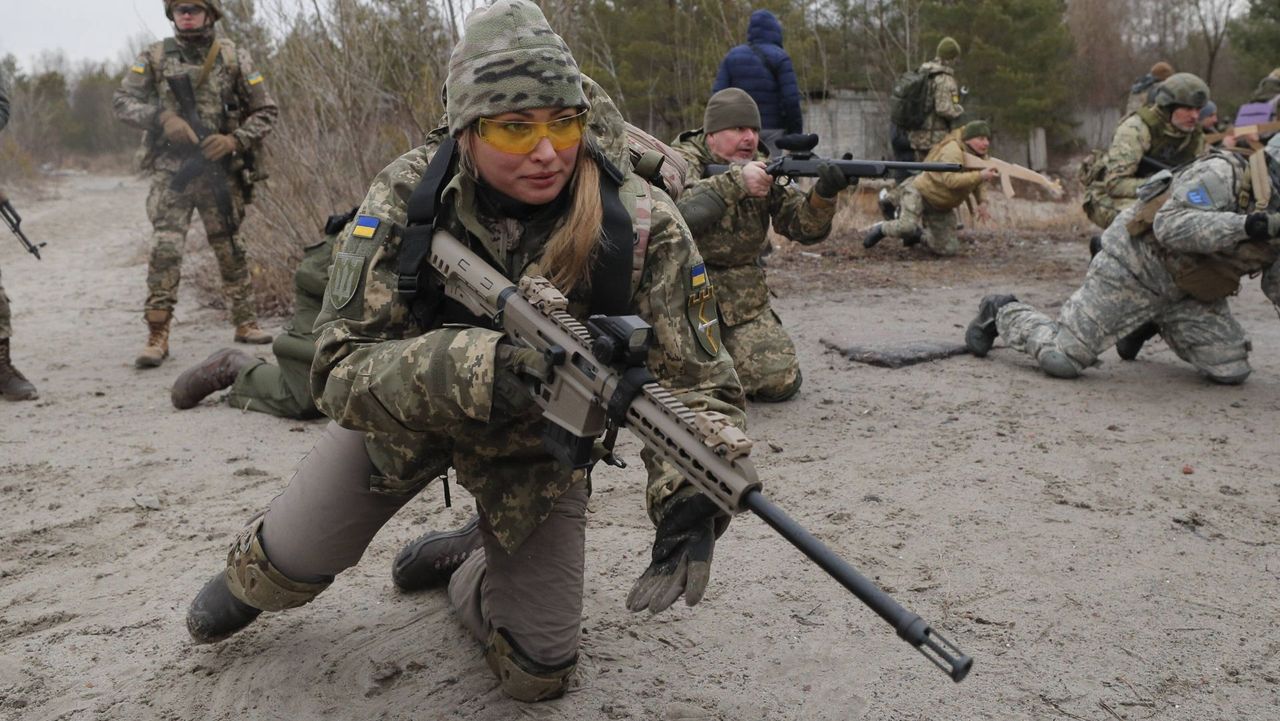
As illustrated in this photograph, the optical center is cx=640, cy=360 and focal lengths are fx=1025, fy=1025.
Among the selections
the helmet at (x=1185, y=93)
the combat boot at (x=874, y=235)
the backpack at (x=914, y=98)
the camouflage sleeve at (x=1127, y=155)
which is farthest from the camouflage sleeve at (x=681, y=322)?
A: the backpack at (x=914, y=98)

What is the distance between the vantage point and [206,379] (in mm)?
4832

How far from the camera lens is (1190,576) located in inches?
115

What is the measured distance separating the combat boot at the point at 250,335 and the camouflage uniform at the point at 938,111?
21.6 feet

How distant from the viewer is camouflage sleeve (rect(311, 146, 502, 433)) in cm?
198

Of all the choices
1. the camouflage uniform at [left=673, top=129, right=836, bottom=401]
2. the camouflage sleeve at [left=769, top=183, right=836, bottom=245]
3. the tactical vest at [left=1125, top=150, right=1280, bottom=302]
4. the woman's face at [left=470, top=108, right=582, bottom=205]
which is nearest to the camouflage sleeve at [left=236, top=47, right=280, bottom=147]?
the camouflage uniform at [left=673, top=129, right=836, bottom=401]

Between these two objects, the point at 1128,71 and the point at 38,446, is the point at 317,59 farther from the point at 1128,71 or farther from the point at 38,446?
the point at 1128,71

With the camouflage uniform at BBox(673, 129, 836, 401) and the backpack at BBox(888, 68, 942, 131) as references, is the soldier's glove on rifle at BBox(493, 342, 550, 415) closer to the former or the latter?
the camouflage uniform at BBox(673, 129, 836, 401)

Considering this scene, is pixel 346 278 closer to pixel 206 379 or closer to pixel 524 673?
pixel 524 673

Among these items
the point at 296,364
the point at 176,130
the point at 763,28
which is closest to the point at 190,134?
the point at 176,130

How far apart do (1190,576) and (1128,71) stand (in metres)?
34.8

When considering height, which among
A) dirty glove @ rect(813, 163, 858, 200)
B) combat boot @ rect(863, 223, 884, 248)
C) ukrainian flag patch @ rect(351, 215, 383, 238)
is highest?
ukrainian flag patch @ rect(351, 215, 383, 238)

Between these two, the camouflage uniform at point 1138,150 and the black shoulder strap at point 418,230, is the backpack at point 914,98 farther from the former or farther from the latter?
the black shoulder strap at point 418,230

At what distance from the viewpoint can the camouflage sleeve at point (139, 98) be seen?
5840 millimetres

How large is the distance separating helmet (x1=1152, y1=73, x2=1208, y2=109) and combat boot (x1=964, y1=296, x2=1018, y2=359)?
6.71 feet
